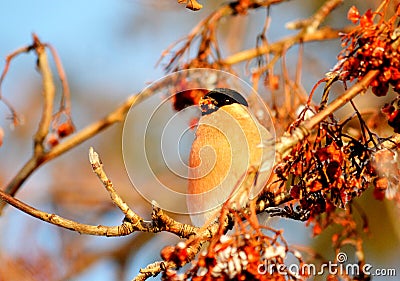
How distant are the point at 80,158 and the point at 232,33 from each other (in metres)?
1.90

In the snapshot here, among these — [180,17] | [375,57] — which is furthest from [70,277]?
[180,17]

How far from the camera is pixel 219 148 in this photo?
105 inches

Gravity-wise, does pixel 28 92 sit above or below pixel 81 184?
above

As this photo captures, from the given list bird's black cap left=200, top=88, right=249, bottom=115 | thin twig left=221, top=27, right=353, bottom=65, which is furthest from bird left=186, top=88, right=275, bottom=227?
thin twig left=221, top=27, right=353, bottom=65

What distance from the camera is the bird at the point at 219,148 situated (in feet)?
8.50

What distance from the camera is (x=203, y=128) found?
2797 mm

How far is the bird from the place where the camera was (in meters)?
2.59

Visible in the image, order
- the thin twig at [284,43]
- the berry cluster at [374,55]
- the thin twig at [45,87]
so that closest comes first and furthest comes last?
the berry cluster at [374,55] < the thin twig at [45,87] < the thin twig at [284,43]

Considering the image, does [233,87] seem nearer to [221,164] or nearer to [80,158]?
[221,164]

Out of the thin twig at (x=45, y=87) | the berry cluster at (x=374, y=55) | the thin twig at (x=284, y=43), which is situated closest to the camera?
the berry cluster at (x=374, y=55)

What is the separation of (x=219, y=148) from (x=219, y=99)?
23cm

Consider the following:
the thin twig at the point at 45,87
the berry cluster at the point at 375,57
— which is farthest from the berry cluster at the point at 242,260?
the thin twig at the point at 45,87

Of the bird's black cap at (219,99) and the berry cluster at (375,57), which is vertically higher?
the bird's black cap at (219,99)

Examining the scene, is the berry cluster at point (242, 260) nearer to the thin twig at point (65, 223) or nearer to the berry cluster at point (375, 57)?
the thin twig at point (65, 223)
